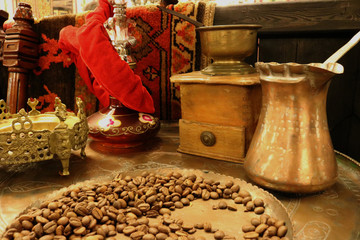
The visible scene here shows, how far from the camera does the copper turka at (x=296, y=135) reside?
0.68m

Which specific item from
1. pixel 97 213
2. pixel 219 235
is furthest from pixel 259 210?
pixel 97 213

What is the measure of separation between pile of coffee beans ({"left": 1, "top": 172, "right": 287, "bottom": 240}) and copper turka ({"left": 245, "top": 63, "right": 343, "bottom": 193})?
9 cm

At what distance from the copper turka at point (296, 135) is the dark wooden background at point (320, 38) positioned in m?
0.61

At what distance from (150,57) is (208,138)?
0.61 meters

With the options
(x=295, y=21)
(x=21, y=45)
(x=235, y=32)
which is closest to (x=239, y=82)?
(x=235, y=32)

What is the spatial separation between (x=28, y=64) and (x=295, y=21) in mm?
1232

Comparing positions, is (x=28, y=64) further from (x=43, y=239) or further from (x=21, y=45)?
(x=43, y=239)

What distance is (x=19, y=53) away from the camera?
146 cm

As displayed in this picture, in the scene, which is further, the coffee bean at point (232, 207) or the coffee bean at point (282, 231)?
the coffee bean at point (232, 207)

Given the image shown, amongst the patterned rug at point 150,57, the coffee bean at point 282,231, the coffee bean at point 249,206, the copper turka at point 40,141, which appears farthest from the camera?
the patterned rug at point 150,57

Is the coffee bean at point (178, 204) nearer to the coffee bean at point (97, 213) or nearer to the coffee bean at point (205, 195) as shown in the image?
the coffee bean at point (205, 195)

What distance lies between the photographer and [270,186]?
73 cm

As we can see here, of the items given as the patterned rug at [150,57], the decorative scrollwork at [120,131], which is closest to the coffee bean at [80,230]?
the decorative scrollwork at [120,131]

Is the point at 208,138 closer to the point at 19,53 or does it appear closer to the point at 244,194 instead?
the point at 244,194
